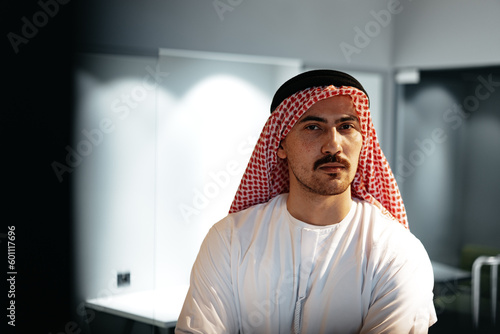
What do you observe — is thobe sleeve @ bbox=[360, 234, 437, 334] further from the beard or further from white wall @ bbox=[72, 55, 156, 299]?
white wall @ bbox=[72, 55, 156, 299]

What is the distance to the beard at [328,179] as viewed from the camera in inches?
86.0

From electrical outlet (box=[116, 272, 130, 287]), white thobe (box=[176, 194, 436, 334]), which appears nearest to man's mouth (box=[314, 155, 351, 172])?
white thobe (box=[176, 194, 436, 334])

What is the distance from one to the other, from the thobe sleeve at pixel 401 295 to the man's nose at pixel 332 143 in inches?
16.0

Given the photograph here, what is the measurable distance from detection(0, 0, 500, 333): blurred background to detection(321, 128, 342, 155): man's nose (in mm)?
1547

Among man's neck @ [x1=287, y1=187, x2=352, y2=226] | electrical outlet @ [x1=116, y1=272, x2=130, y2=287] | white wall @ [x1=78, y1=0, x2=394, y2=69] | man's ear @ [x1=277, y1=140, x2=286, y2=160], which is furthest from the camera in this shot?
white wall @ [x1=78, y1=0, x2=394, y2=69]

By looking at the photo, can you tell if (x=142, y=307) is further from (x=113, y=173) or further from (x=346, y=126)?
(x=346, y=126)

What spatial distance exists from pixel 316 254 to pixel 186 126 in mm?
1710

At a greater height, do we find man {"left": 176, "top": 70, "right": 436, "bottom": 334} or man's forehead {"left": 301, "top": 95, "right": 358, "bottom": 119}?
man's forehead {"left": 301, "top": 95, "right": 358, "bottom": 119}

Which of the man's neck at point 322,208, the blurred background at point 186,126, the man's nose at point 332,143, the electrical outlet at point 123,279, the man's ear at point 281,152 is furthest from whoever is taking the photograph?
the electrical outlet at point 123,279

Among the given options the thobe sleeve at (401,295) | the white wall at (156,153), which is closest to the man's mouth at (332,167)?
the thobe sleeve at (401,295)

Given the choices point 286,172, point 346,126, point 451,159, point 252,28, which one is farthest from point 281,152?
point 451,159

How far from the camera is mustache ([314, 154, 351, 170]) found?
217cm

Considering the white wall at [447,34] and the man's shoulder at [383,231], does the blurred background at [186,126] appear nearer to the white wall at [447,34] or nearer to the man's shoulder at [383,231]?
the white wall at [447,34]

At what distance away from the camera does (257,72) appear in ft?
13.3
